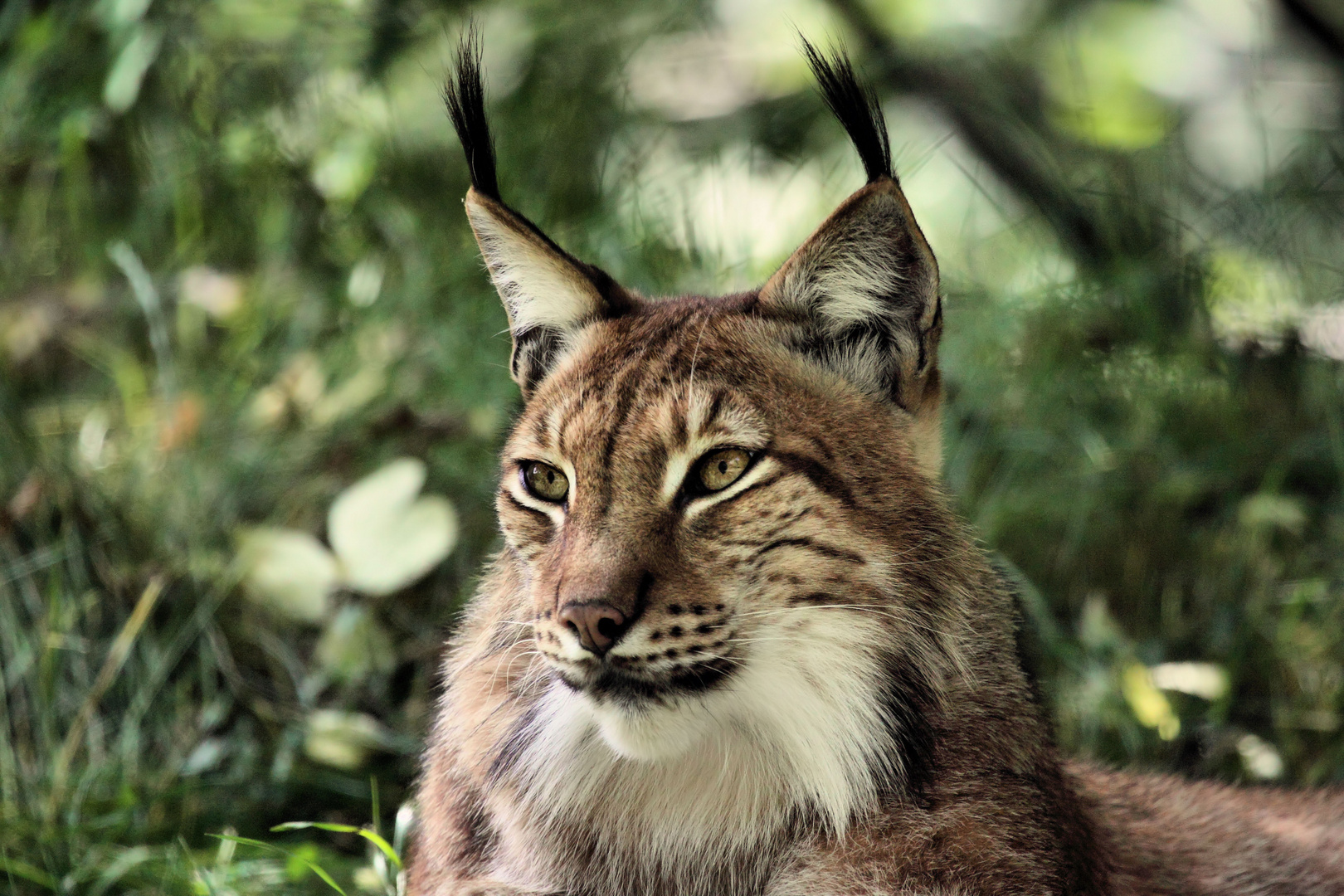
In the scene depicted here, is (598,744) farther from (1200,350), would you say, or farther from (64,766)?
(1200,350)

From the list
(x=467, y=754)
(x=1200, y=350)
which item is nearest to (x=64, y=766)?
(x=467, y=754)

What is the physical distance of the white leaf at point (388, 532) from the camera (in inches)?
198

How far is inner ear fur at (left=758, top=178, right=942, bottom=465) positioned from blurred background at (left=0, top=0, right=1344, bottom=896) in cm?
193

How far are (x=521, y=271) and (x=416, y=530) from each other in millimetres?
1905

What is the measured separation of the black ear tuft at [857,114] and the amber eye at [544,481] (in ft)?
3.25

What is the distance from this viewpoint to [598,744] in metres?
2.90

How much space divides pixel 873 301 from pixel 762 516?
2.07ft

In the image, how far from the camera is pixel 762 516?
2812mm

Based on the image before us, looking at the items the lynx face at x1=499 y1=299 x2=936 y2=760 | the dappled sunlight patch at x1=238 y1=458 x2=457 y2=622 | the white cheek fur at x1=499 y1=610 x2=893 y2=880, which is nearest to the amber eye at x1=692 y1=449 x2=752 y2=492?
the lynx face at x1=499 y1=299 x2=936 y2=760

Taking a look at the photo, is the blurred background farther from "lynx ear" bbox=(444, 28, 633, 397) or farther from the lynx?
"lynx ear" bbox=(444, 28, 633, 397)

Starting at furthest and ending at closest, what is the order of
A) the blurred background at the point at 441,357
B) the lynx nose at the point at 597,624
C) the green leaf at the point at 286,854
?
1. the blurred background at the point at 441,357
2. the green leaf at the point at 286,854
3. the lynx nose at the point at 597,624

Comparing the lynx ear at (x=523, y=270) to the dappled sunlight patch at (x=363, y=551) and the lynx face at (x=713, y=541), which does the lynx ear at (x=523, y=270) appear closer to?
the lynx face at (x=713, y=541)

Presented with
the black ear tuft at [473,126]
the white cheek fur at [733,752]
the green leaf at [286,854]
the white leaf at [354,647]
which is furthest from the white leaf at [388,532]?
the white cheek fur at [733,752]

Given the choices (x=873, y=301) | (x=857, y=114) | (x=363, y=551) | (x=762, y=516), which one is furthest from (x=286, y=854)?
(x=857, y=114)
